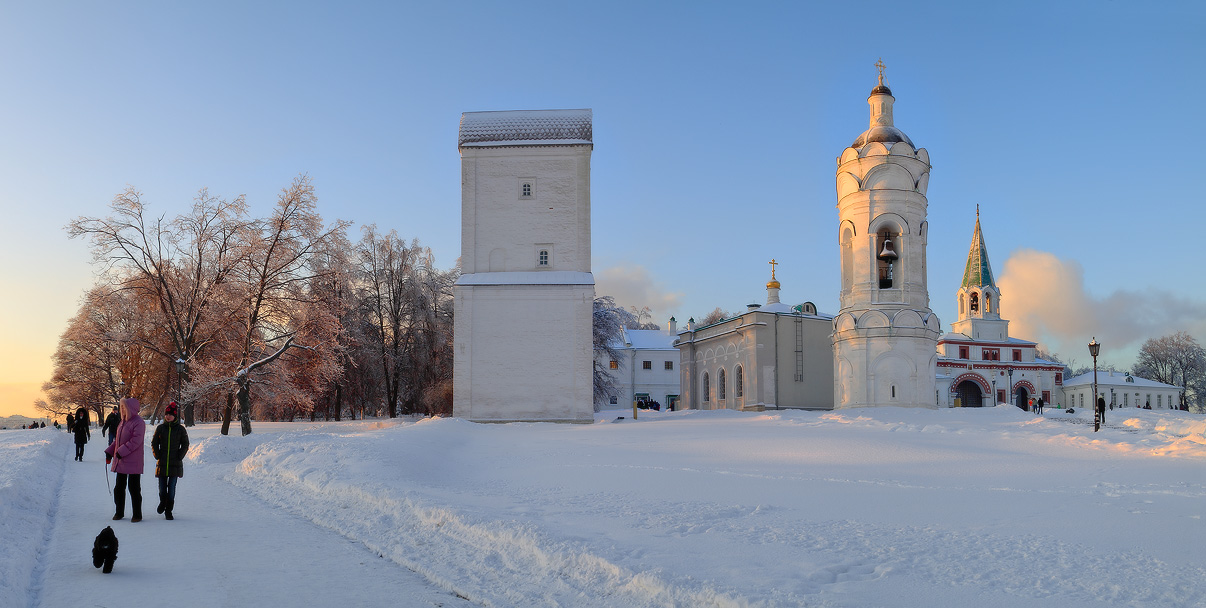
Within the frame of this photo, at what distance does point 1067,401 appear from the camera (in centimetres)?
8119

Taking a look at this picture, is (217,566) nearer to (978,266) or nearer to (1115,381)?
(978,266)

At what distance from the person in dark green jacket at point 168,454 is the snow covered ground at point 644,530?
309 millimetres

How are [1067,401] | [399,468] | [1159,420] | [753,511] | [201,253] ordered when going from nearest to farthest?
[753,511] < [399,468] < [1159,420] < [201,253] < [1067,401]

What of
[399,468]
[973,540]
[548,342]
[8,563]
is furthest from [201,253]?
[973,540]

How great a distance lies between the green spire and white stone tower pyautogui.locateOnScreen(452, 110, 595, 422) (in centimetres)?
5025

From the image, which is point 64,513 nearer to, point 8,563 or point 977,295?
point 8,563

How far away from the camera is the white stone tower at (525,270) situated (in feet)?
101

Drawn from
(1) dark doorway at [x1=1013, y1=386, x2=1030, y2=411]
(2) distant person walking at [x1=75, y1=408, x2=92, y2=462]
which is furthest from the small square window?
(1) dark doorway at [x1=1013, y1=386, x2=1030, y2=411]

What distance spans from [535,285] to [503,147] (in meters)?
5.58

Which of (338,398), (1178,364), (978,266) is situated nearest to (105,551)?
(338,398)

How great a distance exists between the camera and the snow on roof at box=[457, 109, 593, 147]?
32.2 meters

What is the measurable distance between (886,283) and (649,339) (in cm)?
4191

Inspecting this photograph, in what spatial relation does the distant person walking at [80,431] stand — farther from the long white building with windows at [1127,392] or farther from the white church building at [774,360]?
the long white building with windows at [1127,392]

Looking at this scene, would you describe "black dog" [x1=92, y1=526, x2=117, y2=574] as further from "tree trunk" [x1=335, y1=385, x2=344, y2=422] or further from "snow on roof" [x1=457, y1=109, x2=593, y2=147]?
"tree trunk" [x1=335, y1=385, x2=344, y2=422]
